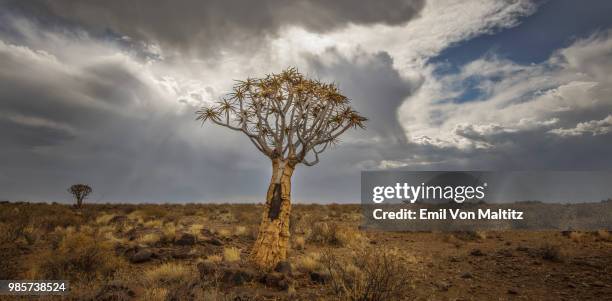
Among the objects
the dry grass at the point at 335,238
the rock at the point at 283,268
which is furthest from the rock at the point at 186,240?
the rock at the point at 283,268

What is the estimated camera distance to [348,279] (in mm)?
8656

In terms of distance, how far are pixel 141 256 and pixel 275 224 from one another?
4.89 metres

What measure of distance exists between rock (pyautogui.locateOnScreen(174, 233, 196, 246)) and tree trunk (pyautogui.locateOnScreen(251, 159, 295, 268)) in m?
4.81

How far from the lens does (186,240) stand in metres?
14.9

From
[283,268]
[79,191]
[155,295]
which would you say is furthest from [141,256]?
[79,191]

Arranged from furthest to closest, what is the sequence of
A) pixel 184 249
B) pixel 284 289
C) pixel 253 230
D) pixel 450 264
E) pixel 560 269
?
1. pixel 253 230
2. pixel 184 249
3. pixel 450 264
4. pixel 560 269
5. pixel 284 289

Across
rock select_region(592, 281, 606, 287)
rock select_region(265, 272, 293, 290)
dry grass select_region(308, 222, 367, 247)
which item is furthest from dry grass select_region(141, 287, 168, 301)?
rock select_region(592, 281, 606, 287)

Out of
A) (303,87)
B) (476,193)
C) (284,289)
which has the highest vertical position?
(303,87)

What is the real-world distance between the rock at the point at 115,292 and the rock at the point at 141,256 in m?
3.82

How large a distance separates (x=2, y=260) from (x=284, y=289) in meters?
7.94

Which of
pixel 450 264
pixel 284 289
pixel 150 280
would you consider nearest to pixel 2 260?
pixel 150 280

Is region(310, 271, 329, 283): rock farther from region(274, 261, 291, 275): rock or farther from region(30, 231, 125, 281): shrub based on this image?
region(30, 231, 125, 281): shrub

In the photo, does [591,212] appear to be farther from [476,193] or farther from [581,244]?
[581,244]

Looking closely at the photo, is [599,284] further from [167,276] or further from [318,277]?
[167,276]
